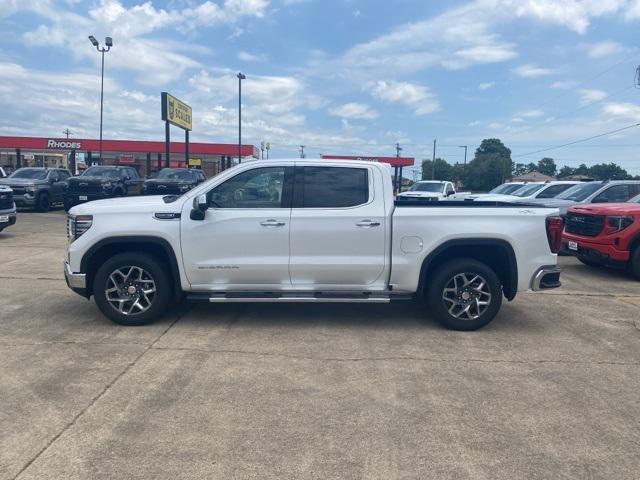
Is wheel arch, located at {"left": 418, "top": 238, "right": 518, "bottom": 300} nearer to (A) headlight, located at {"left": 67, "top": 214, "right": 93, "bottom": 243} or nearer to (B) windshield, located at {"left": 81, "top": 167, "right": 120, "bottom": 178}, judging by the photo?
(A) headlight, located at {"left": 67, "top": 214, "right": 93, "bottom": 243}

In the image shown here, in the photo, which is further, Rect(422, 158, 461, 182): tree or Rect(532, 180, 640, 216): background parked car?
Rect(422, 158, 461, 182): tree

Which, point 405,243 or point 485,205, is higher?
point 485,205

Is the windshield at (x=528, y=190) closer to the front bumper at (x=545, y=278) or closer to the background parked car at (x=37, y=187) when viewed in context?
the front bumper at (x=545, y=278)

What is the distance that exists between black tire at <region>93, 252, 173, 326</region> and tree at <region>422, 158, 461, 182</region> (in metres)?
94.0

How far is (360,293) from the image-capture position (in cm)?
581

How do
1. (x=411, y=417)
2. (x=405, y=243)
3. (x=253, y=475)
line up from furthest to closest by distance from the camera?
1. (x=405, y=243)
2. (x=411, y=417)
3. (x=253, y=475)

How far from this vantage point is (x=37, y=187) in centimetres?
2003

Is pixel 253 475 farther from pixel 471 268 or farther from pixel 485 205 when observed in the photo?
pixel 485 205

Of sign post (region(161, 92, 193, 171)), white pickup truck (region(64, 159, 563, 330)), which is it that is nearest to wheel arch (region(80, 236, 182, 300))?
white pickup truck (region(64, 159, 563, 330))

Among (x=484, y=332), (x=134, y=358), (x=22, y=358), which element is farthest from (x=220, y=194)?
(x=484, y=332)

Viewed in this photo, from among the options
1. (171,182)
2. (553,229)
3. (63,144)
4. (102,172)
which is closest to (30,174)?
(102,172)

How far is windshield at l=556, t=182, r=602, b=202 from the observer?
13.2m

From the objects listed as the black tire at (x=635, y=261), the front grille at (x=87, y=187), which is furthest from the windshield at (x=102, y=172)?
the black tire at (x=635, y=261)

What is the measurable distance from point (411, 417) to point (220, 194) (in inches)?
125
